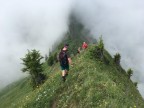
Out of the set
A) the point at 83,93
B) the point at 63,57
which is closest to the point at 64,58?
the point at 63,57

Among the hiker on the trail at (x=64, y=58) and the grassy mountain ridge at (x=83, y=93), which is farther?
the hiker on the trail at (x=64, y=58)

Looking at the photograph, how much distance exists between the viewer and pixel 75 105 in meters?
36.9

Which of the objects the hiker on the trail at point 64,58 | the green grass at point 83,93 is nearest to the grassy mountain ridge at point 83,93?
the green grass at point 83,93

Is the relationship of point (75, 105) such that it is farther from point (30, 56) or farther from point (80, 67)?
point (30, 56)

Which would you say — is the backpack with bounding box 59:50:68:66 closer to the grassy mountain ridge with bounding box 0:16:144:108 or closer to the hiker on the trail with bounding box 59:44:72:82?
the hiker on the trail with bounding box 59:44:72:82

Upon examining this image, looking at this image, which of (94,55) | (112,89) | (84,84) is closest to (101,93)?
(112,89)

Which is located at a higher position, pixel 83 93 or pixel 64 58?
pixel 64 58

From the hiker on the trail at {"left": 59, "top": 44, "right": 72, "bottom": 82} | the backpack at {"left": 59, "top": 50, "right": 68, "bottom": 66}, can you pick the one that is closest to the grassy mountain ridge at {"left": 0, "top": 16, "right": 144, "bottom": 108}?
the hiker on the trail at {"left": 59, "top": 44, "right": 72, "bottom": 82}

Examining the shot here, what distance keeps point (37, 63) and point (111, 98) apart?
28.9 m

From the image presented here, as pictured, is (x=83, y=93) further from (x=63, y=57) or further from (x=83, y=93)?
(x=63, y=57)

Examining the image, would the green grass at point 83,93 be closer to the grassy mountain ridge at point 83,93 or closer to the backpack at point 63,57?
the grassy mountain ridge at point 83,93

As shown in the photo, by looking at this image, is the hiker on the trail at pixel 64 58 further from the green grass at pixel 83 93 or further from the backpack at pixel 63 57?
the green grass at pixel 83 93

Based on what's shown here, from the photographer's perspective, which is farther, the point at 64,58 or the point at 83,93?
the point at 64,58

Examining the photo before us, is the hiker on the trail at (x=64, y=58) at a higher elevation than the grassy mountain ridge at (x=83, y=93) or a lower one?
higher
